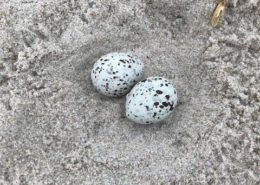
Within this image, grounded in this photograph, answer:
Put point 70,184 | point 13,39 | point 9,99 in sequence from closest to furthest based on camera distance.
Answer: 1. point 70,184
2. point 9,99
3. point 13,39

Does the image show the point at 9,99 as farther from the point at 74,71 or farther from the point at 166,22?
the point at 166,22

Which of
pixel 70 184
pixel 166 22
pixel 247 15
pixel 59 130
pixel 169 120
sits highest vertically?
pixel 247 15

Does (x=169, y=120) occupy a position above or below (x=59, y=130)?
above

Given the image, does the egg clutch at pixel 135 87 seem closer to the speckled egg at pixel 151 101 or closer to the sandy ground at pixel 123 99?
the speckled egg at pixel 151 101

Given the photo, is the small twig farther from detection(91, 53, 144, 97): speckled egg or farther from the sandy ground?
detection(91, 53, 144, 97): speckled egg

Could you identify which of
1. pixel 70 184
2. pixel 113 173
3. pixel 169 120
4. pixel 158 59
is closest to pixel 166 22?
pixel 158 59

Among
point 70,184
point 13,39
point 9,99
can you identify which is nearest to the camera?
point 70,184
